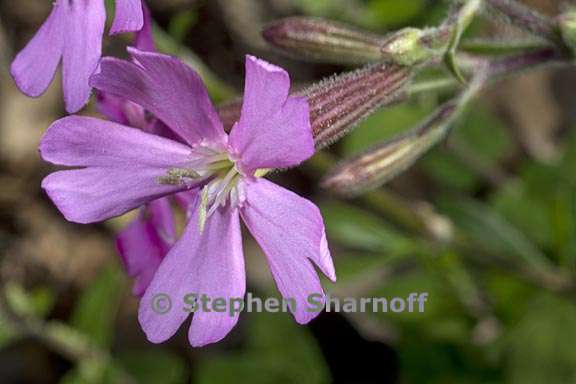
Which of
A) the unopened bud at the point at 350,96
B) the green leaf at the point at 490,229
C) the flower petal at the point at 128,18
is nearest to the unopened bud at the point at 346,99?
the unopened bud at the point at 350,96

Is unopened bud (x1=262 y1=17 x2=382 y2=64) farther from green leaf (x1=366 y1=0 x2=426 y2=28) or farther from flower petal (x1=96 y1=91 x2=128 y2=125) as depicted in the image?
green leaf (x1=366 y1=0 x2=426 y2=28)

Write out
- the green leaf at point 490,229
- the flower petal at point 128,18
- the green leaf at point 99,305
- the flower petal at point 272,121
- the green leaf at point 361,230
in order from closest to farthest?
1. the flower petal at point 272,121
2. the flower petal at point 128,18
3. the green leaf at point 490,229
4. the green leaf at point 361,230
5. the green leaf at point 99,305

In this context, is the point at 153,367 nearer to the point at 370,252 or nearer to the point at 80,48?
the point at 370,252

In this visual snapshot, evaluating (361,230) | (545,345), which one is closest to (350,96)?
(361,230)

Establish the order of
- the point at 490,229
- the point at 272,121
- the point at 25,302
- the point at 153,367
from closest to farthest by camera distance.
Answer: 1. the point at 272,121
2. the point at 490,229
3. the point at 25,302
4. the point at 153,367

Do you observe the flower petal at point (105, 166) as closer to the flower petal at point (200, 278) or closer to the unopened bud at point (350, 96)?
the flower petal at point (200, 278)

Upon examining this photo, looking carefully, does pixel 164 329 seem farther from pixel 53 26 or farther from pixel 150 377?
pixel 150 377
